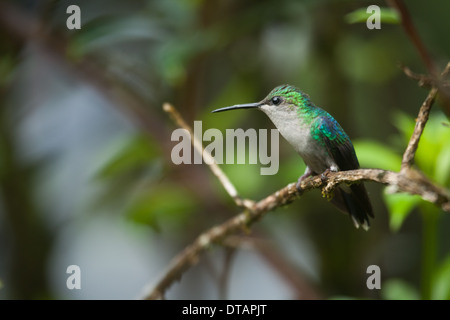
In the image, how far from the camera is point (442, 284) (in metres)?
1.24

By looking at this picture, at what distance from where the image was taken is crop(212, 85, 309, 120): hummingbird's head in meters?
0.97

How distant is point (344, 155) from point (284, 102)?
0.51ft

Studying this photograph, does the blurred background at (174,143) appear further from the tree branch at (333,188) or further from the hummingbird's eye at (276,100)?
the hummingbird's eye at (276,100)

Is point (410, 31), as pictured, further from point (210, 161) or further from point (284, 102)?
point (210, 161)

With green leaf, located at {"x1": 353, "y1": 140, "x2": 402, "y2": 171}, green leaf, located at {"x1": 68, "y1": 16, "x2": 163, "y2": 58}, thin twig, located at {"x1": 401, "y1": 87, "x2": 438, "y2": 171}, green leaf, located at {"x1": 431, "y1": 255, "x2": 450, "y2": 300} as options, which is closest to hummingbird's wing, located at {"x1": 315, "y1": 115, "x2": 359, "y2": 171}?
thin twig, located at {"x1": 401, "y1": 87, "x2": 438, "y2": 171}

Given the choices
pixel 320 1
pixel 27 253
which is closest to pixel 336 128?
pixel 320 1

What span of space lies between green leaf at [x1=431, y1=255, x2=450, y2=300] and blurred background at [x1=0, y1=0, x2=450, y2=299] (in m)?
0.43

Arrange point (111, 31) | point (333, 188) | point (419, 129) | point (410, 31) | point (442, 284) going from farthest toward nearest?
point (111, 31), point (442, 284), point (410, 31), point (333, 188), point (419, 129)

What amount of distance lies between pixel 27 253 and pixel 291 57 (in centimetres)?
154

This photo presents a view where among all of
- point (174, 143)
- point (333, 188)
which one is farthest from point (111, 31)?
point (333, 188)
